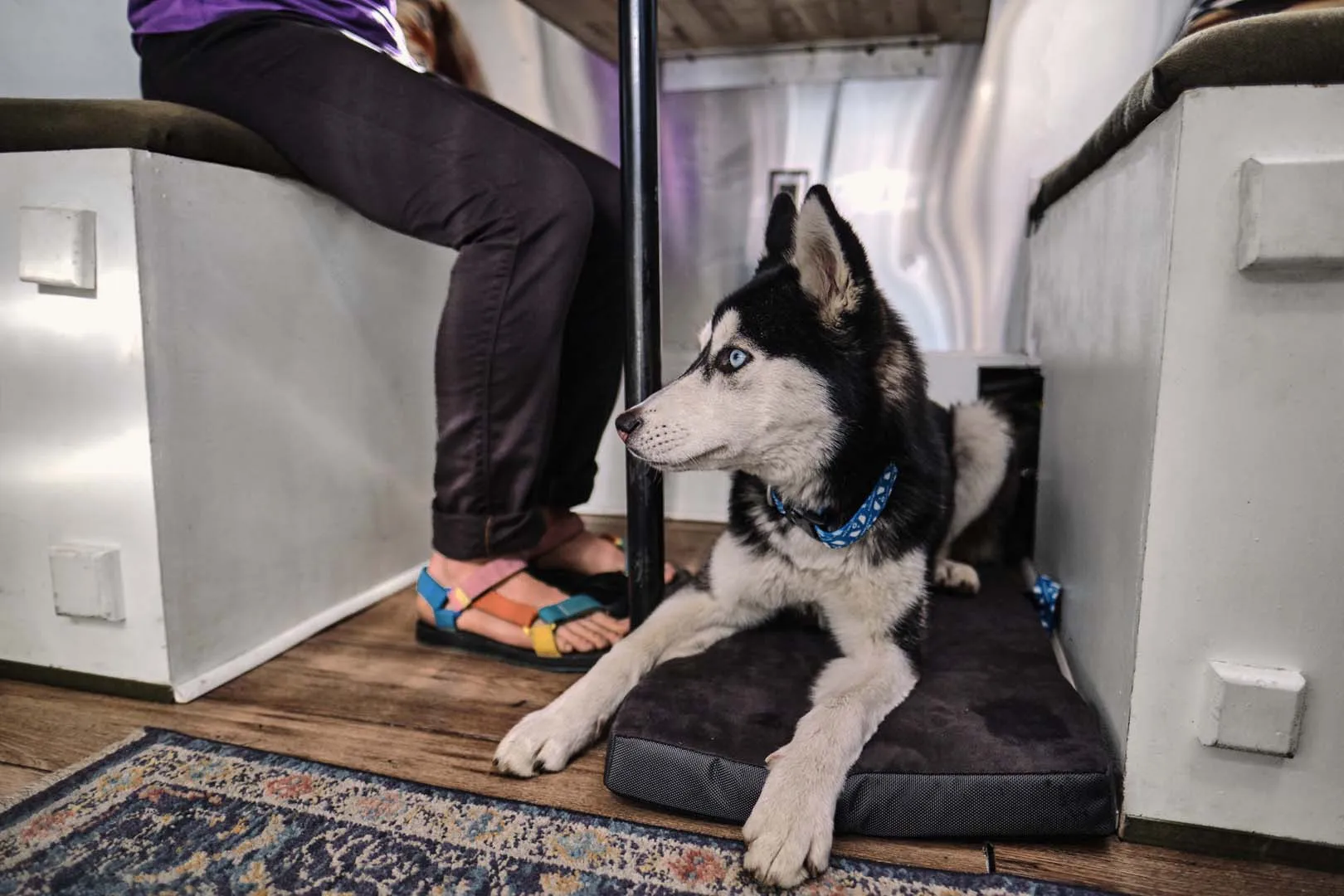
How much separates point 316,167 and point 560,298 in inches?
18.7

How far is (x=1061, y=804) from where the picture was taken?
92cm

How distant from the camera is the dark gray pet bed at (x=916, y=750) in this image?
3.05 feet

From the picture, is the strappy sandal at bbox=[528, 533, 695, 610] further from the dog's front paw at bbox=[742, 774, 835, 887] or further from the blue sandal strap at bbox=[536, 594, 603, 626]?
the dog's front paw at bbox=[742, 774, 835, 887]

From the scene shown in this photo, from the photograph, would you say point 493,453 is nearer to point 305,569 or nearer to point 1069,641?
point 305,569

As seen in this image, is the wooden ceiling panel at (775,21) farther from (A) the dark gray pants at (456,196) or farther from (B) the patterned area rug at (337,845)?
(B) the patterned area rug at (337,845)

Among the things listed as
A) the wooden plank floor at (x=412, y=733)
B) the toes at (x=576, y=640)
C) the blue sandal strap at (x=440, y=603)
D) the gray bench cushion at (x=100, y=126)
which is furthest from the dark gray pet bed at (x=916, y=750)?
the gray bench cushion at (x=100, y=126)

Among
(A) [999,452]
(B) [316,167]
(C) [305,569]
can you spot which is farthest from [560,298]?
(A) [999,452]

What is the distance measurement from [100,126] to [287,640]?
864 mm

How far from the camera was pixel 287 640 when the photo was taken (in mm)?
1479

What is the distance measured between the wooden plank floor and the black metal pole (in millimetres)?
244

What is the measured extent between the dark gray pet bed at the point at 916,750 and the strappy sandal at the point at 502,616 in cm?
26

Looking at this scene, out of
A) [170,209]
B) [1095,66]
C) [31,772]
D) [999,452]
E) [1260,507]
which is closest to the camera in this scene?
[1260,507]

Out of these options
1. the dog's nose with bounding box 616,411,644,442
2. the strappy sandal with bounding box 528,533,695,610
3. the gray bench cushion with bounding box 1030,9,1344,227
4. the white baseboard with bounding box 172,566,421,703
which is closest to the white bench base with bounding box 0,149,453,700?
the white baseboard with bounding box 172,566,421,703

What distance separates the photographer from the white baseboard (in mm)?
1286
